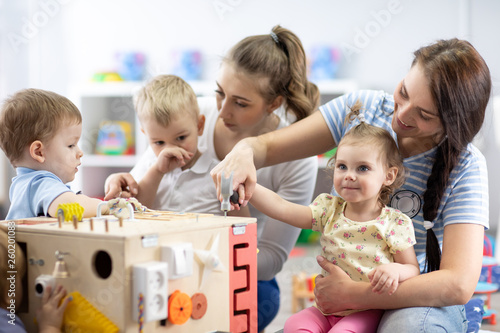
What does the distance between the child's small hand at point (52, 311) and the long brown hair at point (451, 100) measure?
0.79m

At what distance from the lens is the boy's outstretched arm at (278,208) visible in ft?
4.25

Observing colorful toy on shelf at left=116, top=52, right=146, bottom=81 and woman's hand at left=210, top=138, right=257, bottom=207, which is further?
colorful toy on shelf at left=116, top=52, right=146, bottom=81

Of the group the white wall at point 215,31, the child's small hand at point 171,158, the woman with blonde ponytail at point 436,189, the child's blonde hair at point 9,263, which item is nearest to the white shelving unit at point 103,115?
the white wall at point 215,31

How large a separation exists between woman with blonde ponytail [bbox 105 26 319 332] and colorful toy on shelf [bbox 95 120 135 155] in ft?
7.06

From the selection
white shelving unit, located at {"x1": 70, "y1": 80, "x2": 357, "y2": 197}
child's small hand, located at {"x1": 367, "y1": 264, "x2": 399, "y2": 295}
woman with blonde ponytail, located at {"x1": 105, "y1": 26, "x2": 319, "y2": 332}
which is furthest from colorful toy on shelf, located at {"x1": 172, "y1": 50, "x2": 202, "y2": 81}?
child's small hand, located at {"x1": 367, "y1": 264, "x2": 399, "y2": 295}

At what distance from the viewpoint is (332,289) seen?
1.21 metres

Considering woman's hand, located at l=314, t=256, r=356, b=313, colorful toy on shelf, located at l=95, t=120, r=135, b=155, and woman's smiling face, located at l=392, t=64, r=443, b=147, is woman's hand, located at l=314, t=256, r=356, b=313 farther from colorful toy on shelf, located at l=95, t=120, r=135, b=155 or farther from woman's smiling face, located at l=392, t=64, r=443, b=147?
colorful toy on shelf, located at l=95, t=120, r=135, b=155

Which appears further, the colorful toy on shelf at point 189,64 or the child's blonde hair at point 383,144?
the colorful toy on shelf at point 189,64

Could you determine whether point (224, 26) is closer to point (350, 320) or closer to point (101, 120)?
point (101, 120)

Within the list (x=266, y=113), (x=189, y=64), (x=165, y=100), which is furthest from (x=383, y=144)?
(x=189, y=64)

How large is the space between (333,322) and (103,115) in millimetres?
3080

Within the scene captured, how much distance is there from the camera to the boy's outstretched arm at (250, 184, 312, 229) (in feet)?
4.25

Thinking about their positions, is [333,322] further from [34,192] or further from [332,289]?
[34,192]

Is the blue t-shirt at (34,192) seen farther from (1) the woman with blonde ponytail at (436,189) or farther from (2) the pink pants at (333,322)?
(2) the pink pants at (333,322)
